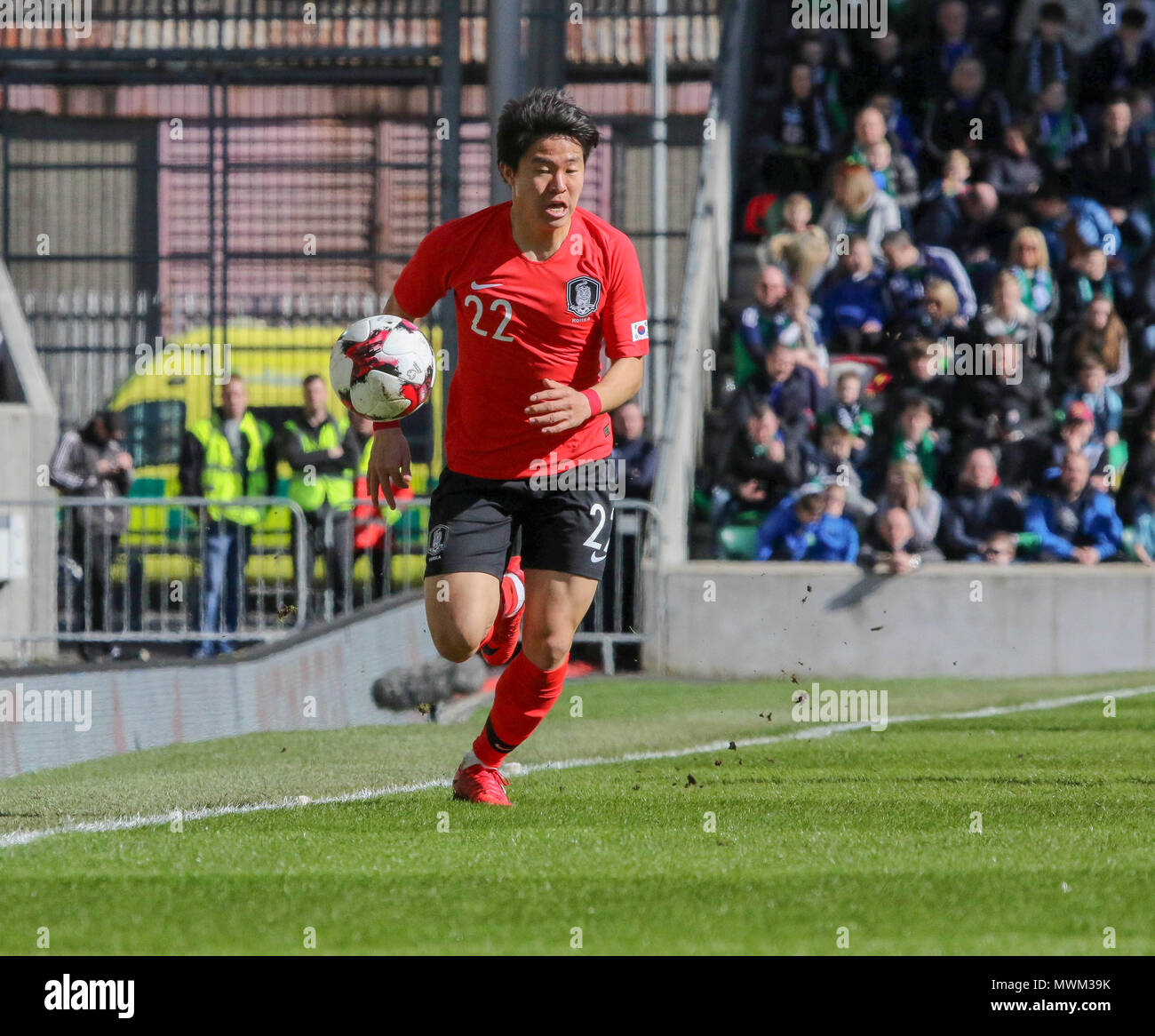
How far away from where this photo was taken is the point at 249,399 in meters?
19.3

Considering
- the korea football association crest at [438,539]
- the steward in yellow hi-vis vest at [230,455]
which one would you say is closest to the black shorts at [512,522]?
the korea football association crest at [438,539]

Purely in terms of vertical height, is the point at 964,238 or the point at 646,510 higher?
the point at 964,238

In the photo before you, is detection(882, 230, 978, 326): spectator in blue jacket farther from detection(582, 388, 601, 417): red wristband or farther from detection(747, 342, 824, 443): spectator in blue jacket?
detection(582, 388, 601, 417): red wristband

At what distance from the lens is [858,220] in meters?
18.2

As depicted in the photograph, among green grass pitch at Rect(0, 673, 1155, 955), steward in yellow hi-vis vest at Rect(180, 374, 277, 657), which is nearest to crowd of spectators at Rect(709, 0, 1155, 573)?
steward in yellow hi-vis vest at Rect(180, 374, 277, 657)

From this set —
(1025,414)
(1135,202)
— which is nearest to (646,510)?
(1025,414)

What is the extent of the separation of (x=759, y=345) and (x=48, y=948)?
1298 centimetres

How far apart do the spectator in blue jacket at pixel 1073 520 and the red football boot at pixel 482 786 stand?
9574 millimetres

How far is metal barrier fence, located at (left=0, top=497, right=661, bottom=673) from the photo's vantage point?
14.4 meters

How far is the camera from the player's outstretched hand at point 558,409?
22.6ft

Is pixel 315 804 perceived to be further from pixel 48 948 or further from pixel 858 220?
pixel 858 220

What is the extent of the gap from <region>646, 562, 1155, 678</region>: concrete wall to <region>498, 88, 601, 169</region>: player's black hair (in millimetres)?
8954

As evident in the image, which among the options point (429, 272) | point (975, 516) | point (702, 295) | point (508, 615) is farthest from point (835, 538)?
point (429, 272)

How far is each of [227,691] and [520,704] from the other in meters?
4.06
